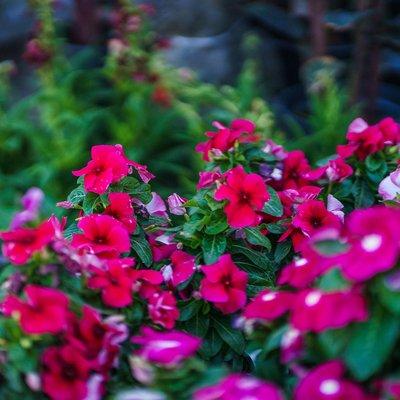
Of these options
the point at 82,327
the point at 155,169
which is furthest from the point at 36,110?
the point at 82,327

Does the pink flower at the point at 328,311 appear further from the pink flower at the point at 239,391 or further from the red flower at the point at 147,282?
the red flower at the point at 147,282

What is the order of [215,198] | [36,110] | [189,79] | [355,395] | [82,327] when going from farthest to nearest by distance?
[36,110], [189,79], [215,198], [82,327], [355,395]

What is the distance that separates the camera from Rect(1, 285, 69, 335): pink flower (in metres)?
0.82

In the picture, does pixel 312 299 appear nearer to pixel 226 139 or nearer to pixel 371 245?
pixel 371 245

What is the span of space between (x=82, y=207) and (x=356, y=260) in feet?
1.75

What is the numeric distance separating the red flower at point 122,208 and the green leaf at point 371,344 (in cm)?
45

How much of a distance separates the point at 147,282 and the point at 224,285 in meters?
0.11

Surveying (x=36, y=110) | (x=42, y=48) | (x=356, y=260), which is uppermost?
(x=356, y=260)

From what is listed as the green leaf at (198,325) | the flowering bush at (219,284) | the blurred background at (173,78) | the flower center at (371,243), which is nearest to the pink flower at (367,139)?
the flowering bush at (219,284)

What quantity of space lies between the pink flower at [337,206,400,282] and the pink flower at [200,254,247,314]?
0.27 metres

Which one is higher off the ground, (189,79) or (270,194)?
(270,194)

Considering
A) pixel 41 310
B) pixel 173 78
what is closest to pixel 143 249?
pixel 41 310

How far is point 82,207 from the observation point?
1.17 m

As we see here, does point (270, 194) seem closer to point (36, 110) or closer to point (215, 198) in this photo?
point (215, 198)
